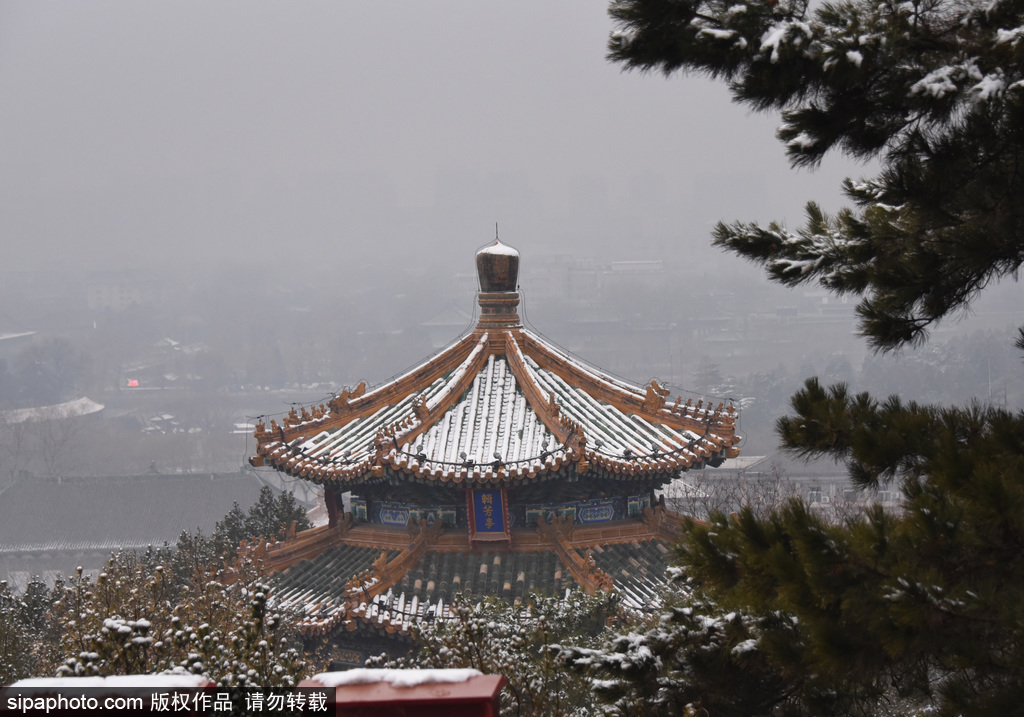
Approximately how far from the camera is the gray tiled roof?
41.6 meters

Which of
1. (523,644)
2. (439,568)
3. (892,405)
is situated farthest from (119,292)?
(892,405)

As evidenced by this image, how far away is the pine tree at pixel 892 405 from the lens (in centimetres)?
435

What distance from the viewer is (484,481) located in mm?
10000

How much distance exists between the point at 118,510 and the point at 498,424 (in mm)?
34818

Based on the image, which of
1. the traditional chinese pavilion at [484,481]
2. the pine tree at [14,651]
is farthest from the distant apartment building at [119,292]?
the traditional chinese pavilion at [484,481]

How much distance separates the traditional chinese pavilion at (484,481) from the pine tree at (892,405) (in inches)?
162

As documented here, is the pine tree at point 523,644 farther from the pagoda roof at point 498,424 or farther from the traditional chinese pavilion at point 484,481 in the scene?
the pagoda roof at point 498,424

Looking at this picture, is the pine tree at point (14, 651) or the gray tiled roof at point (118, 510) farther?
the gray tiled roof at point (118, 510)

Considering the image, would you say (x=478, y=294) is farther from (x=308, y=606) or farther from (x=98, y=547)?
(x=98, y=547)

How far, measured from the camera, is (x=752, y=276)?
109375mm

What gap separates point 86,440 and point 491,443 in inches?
2690

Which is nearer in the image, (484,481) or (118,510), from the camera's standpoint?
(484,481)

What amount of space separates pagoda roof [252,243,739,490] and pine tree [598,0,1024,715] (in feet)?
14.4

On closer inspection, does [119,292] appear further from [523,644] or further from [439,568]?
[523,644]
